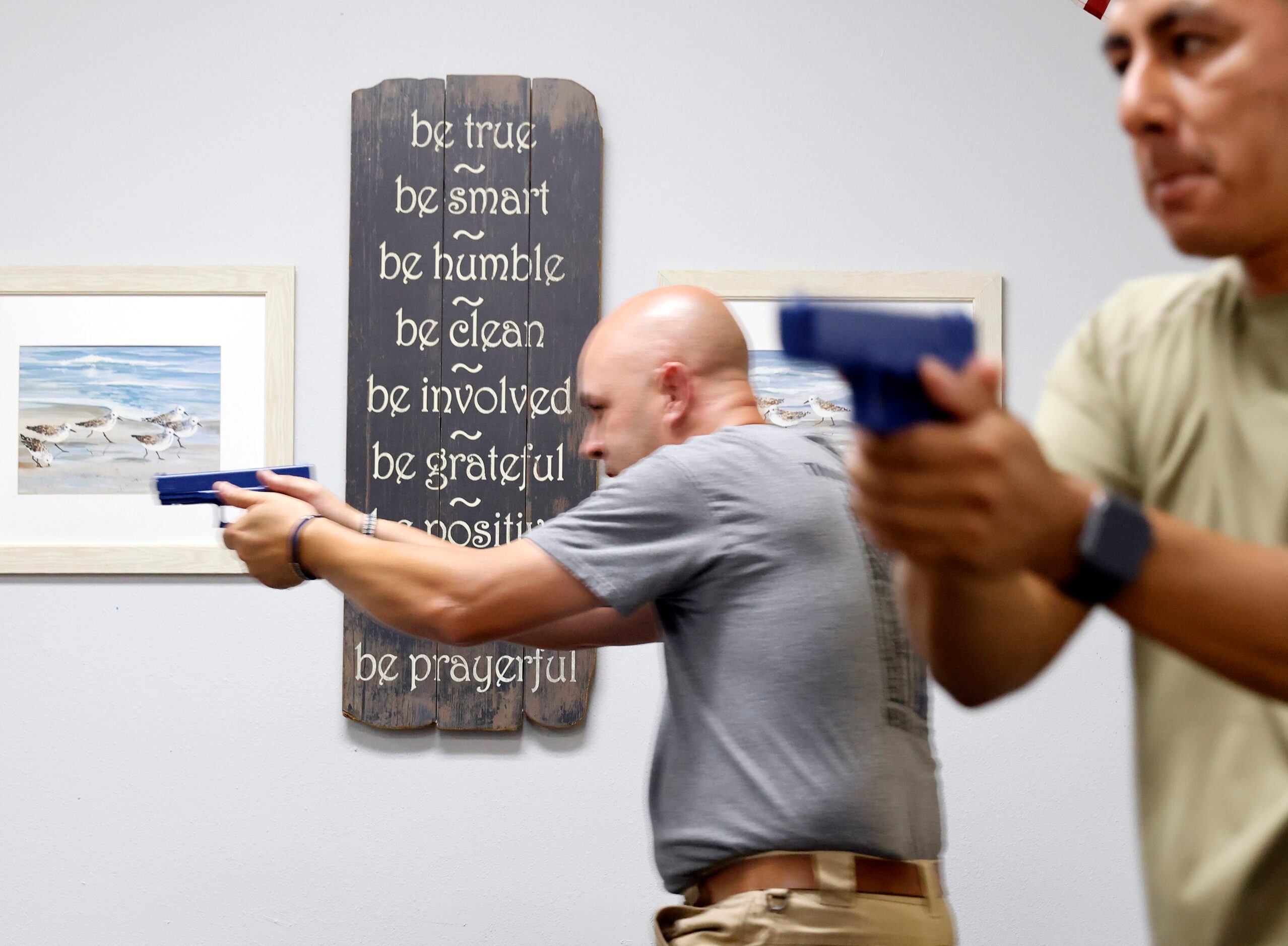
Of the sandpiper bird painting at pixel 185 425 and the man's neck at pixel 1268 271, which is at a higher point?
the man's neck at pixel 1268 271

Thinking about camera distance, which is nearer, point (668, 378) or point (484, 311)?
point (668, 378)

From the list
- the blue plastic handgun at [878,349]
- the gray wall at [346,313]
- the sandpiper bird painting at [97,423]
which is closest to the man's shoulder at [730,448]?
the blue plastic handgun at [878,349]

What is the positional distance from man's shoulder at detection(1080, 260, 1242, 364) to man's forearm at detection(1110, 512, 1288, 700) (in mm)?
206

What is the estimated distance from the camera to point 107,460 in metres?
2.27

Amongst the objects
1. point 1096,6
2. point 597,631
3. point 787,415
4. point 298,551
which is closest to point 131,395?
point 298,551

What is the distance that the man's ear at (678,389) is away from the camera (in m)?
1.49

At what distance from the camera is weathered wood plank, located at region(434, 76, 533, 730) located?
88.2 inches

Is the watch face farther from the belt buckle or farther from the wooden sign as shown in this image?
the wooden sign

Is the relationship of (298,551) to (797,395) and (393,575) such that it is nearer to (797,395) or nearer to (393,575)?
(393,575)

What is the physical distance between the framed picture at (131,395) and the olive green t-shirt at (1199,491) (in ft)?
5.86

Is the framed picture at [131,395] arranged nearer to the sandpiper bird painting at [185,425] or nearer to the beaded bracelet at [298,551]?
the sandpiper bird painting at [185,425]

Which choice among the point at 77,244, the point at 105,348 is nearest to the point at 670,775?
the point at 105,348

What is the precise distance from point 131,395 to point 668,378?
4.18 feet

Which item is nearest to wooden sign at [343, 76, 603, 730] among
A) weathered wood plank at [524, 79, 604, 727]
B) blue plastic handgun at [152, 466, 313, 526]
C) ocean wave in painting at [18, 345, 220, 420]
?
weathered wood plank at [524, 79, 604, 727]
